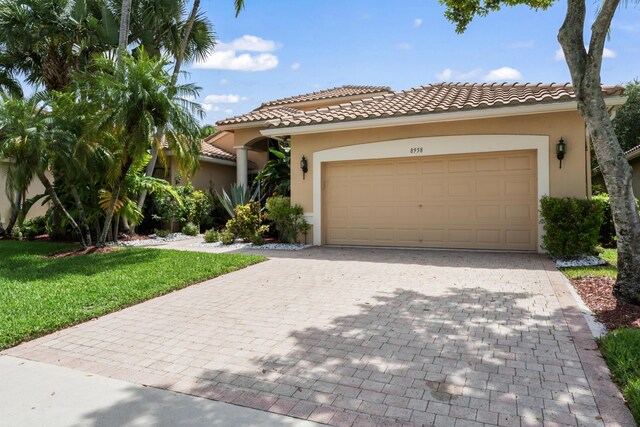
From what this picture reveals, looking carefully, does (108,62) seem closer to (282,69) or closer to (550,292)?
(282,69)

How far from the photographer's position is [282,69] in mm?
15852

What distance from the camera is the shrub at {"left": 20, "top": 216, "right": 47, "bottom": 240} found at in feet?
47.6

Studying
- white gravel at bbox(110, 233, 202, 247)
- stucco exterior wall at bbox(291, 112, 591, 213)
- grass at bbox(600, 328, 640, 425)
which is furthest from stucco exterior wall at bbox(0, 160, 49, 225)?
grass at bbox(600, 328, 640, 425)

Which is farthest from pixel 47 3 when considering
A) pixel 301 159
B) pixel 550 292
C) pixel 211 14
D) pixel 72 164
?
pixel 550 292

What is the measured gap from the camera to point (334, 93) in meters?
20.6

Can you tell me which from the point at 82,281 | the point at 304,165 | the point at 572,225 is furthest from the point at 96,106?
the point at 572,225

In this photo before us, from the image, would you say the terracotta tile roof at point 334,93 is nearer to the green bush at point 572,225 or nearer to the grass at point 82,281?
the grass at point 82,281

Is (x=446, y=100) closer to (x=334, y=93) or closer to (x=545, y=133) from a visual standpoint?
(x=545, y=133)

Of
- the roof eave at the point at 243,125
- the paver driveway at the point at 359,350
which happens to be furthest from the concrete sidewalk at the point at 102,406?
the roof eave at the point at 243,125

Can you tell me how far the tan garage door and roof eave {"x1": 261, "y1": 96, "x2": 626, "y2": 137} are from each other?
3.42 ft

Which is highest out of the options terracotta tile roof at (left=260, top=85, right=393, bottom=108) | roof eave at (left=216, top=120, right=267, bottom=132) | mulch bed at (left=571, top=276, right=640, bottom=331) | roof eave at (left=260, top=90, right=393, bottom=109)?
terracotta tile roof at (left=260, top=85, right=393, bottom=108)

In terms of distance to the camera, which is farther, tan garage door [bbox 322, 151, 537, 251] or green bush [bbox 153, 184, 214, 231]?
green bush [bbox 153, 184, 214, 231]

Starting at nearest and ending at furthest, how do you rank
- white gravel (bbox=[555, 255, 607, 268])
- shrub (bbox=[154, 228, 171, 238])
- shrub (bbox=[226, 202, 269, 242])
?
white gravel (bbox=[555, 255, 607, 268]) < shrub (bbox=[226, 202, 269, 242]) < shrub (bbox=[154, 228, 171, 238])

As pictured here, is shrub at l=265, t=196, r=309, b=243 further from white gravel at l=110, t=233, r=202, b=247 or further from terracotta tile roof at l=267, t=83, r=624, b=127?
white gravel at l=110, t=233, r=202, b=247
